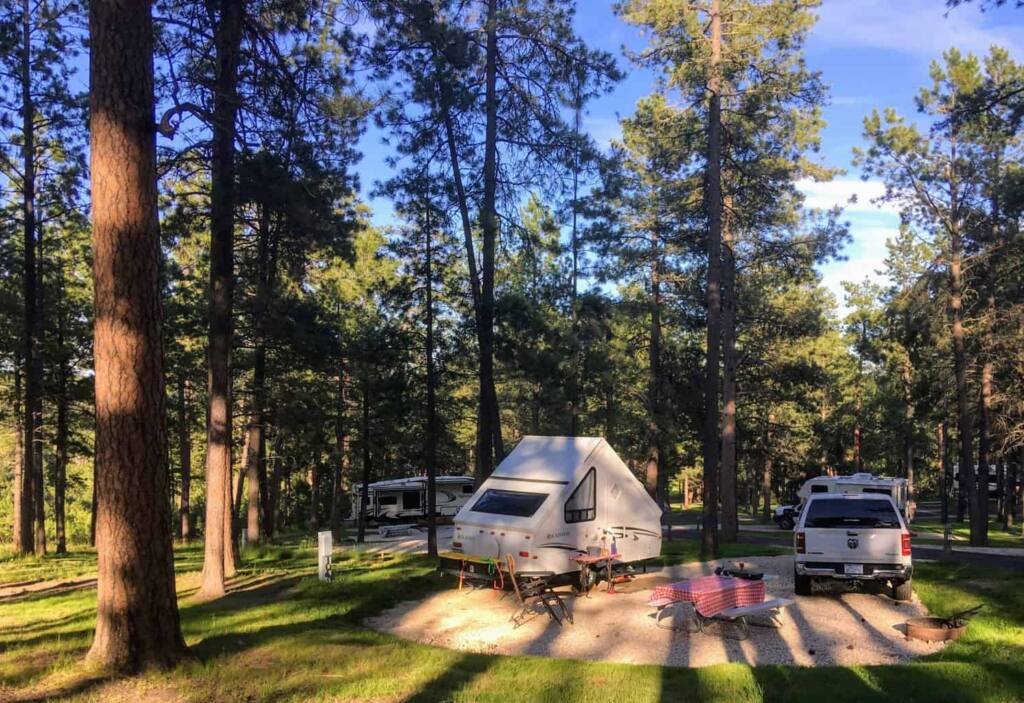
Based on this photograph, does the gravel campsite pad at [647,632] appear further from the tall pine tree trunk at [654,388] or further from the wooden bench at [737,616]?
the tall pine tree trunk at [654,388]

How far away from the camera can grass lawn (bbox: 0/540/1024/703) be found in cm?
562

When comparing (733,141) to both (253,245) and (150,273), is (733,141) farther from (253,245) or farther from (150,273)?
(150,273)

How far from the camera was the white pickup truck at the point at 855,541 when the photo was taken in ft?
33.9

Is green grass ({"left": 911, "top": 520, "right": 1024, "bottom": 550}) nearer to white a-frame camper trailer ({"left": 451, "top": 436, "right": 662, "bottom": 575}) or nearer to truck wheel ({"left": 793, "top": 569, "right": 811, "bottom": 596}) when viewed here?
truck wheel ({"left": 793, "top": 569, "right": 811, "bottom": 596})

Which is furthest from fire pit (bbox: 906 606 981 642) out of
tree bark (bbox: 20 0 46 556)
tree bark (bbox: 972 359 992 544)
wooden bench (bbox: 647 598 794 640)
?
tree bark (bbox: 20 0 46 556)

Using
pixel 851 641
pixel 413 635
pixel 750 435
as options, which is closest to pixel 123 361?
pixel 413 635

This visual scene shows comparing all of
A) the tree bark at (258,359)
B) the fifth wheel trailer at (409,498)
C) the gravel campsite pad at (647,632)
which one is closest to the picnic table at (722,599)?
the gravel campsite pad at (647,632)

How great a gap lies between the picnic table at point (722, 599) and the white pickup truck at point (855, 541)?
5.20 ft

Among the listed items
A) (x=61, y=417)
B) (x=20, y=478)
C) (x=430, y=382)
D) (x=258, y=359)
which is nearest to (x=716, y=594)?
(x=430, y=382)

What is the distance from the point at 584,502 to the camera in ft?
40.2

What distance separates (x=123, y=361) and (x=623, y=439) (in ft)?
95.2

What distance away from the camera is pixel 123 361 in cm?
586

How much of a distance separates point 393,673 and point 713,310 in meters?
12.6

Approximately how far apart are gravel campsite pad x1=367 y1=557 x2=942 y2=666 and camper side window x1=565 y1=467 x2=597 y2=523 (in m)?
1.32
